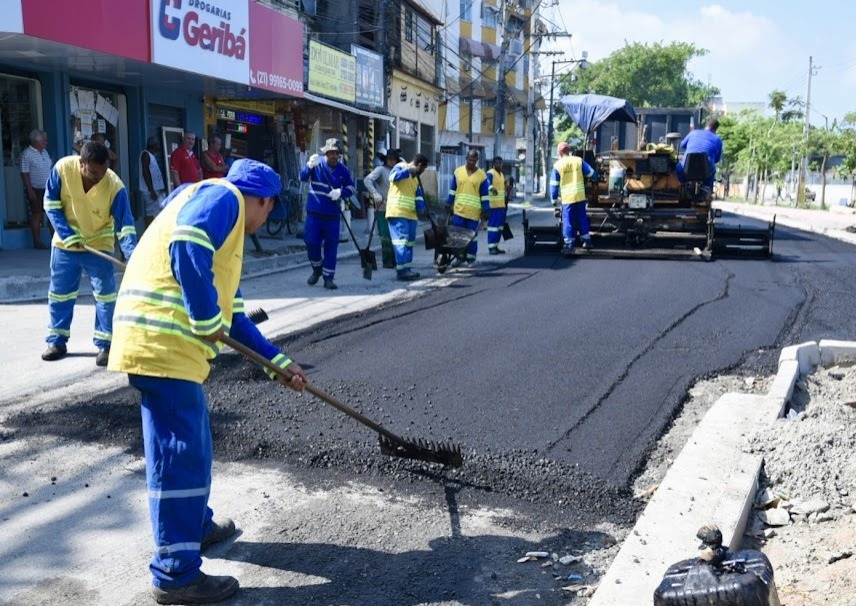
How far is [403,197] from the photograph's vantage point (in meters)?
10.9

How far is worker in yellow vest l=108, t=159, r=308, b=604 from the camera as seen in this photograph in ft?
9.44

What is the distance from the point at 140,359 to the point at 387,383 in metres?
2.92

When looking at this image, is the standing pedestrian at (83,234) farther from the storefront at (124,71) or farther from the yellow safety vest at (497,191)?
the yellow safety vest at (497,191)

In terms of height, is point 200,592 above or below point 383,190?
below

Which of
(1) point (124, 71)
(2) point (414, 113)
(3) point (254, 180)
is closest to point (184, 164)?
(1) point (124, 71)

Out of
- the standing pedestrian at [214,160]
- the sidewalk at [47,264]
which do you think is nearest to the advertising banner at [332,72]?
the sidewalk at [47,264]

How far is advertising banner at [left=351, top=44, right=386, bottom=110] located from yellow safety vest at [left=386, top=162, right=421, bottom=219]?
372 inches

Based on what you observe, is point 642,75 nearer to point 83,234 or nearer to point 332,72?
point 332,72

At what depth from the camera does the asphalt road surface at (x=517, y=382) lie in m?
4.21

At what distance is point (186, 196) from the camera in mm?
3025

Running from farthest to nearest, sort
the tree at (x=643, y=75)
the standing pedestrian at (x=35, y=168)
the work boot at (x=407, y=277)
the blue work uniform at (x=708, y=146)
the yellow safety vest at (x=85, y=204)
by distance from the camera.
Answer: the tree at (x=643, y=75), the blue work uniform at (x=708, y=146), the work boot at (x=407, y=277), the standing pedestrian at (x=35, y=168), the yellow safety vest at (x=85, y=204)

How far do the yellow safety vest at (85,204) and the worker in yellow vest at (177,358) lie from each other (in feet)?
10.7

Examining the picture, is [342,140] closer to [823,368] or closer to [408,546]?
[823,368]

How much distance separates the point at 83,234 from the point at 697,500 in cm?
452
